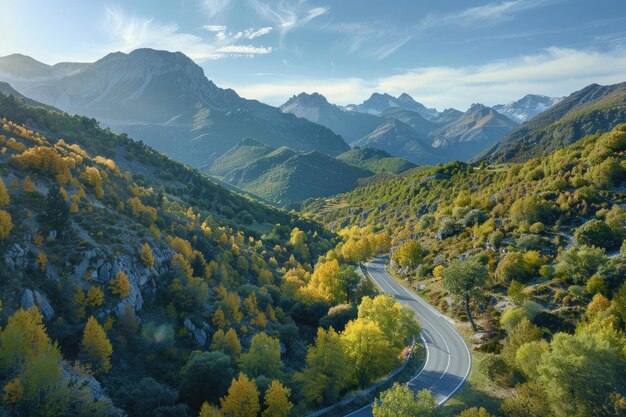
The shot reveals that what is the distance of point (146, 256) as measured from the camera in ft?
188

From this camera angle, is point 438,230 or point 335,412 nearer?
point 335,412

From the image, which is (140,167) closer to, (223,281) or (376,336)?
(223,281)

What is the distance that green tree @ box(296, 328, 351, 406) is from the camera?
4616 cm

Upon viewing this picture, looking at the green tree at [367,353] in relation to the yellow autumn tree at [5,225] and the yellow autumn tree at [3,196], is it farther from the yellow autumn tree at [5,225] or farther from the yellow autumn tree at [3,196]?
the yellow autumn tree at [3,196]

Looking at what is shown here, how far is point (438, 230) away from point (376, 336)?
5589 centimetres

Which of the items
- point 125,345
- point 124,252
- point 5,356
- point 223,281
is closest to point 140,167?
point 223,281

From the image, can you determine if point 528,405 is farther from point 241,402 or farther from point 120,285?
point 120,285

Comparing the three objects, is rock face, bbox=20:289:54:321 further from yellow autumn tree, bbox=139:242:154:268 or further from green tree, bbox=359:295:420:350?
green tree, bbox=359:295:420:350

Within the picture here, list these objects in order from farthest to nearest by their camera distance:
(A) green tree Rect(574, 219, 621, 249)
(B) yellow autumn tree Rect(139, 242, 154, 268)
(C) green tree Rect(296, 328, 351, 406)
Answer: (A) green tree Rect(574, 219, 621, 249) < (B) yellow autumn tree Rect(139, 242, 154, 268) < (C) green tree Rect(296, 328, 351, 406)

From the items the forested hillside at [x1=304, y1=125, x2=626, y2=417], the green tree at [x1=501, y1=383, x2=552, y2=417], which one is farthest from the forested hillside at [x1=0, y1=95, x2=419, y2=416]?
the green tree at [x1=501, y1=383, x2=552, y2=417]

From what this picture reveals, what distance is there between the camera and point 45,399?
31.0 meters

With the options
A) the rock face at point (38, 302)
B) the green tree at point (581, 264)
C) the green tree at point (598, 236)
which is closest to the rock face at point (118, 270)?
the rock face at point (38, 302)

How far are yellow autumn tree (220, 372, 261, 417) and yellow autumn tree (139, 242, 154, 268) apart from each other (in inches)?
1021

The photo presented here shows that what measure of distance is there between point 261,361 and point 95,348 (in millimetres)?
18636
